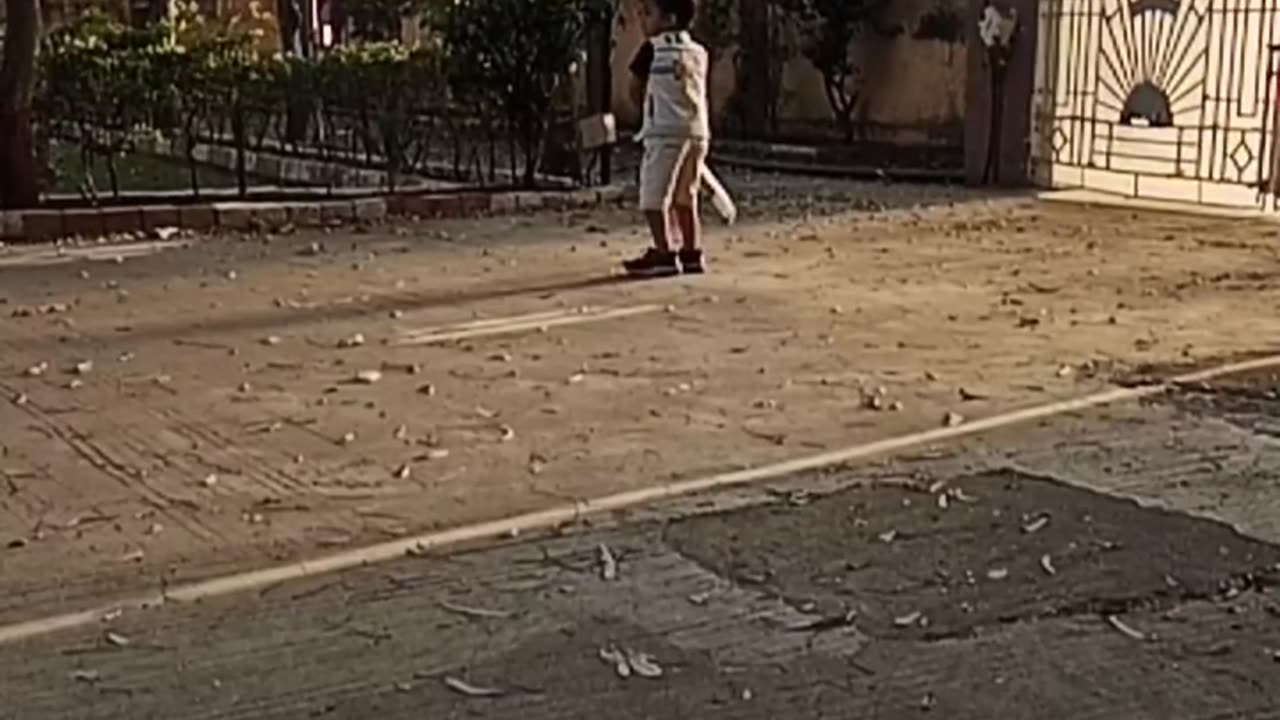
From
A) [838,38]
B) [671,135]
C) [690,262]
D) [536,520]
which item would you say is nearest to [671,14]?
[671,135]

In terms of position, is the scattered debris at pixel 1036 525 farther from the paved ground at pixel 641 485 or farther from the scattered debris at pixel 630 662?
the scattered debris at pixel 630 662

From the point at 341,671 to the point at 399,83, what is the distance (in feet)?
33.5

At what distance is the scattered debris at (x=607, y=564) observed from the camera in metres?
4.58

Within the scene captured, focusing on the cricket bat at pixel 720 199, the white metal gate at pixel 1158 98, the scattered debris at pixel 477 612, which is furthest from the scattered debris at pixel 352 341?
the white metal gate at pixel 1158 98

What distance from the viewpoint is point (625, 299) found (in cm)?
900

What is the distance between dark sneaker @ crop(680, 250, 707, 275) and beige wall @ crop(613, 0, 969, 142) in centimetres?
784

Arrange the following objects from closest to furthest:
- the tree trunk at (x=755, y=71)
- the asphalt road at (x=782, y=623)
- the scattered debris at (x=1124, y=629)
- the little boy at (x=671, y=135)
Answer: the asphalt road at (x=782, y=623)
the scattered debris at (x=1124, y=629)
the little boy at (x=671, y=135)
the tree trunk at (x=755, y=71)

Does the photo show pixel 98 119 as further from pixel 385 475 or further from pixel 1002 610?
pixel 1002 610

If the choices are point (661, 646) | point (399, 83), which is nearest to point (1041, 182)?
point (399, 83)

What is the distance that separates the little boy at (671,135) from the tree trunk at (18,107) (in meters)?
4.09

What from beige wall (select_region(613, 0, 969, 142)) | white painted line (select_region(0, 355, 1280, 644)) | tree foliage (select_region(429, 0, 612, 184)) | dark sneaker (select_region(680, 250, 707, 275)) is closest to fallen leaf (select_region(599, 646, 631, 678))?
white painted line (select_region(0, 355, 1280, 644))

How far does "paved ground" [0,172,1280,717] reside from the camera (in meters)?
3.93

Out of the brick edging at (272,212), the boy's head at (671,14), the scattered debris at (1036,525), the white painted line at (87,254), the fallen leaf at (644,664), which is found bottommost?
the fallen leaf at (644,664)

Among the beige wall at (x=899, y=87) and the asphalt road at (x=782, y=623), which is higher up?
the beige wall at (x=899, y=87)
